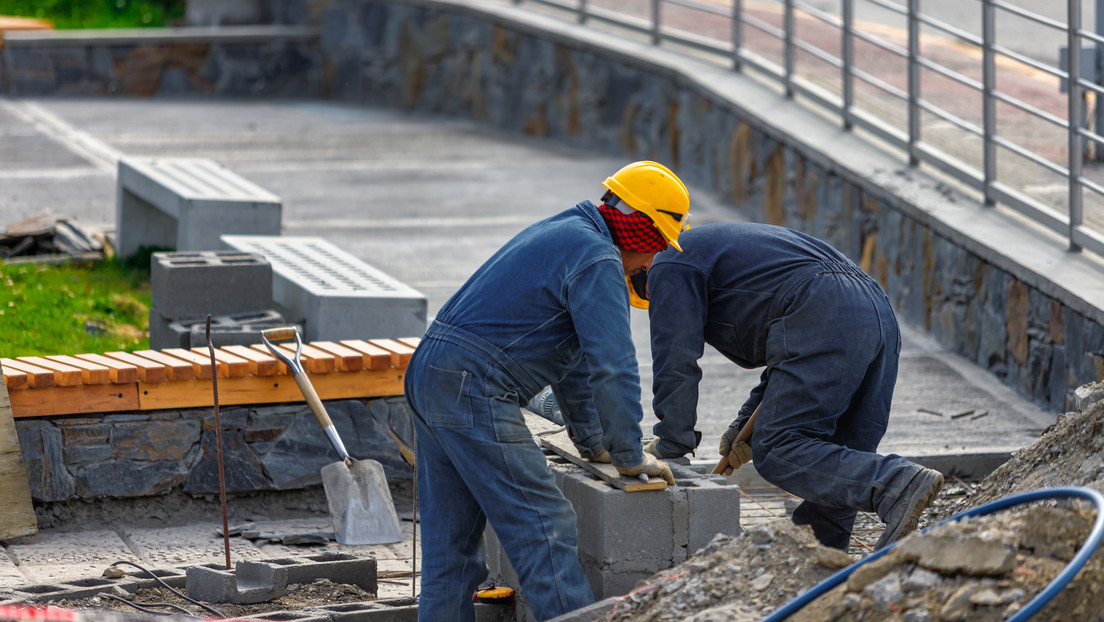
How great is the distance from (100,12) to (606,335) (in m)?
17.9

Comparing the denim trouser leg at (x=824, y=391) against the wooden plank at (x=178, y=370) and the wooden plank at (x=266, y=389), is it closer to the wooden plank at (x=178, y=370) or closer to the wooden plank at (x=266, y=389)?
the wooden plank at (x=266, y=389)

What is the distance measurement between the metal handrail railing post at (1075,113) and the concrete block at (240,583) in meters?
4.58

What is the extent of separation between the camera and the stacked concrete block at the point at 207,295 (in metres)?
7.35

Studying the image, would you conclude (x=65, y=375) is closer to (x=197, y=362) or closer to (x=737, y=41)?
(x=197, y=362)

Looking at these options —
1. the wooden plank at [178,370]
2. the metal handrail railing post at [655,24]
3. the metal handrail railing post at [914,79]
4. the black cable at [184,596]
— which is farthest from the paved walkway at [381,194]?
the metal handrail railing post at [914,79]

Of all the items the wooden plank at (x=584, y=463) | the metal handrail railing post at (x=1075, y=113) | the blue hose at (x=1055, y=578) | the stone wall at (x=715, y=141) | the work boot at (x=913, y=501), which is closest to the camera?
the blue hose at (x=1055, y=578)

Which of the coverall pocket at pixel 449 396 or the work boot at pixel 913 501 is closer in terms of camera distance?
the coverall pocket at pixel 449 396

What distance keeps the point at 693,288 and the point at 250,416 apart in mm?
2312

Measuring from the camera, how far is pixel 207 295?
7434 mm

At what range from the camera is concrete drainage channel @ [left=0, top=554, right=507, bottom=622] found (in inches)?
193

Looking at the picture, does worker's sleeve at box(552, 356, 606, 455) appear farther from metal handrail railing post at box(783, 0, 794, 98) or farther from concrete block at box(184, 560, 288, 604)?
metal handrail railing post at box(783, 0, 794, 98)

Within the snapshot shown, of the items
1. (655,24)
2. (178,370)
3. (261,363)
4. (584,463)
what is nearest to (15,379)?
(178,370)

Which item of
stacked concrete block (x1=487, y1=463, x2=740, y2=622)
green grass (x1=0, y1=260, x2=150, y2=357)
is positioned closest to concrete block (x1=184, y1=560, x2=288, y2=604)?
stacked concrete block (x1=487, y1=463, x2=740, y2=622)

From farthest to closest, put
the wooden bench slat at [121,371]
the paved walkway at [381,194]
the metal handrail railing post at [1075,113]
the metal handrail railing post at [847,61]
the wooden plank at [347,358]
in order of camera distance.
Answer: the metal handrail railing post at [847,61], the metal handrail railing post at [1075,113], the paved walkway at [381,194], the wooden plank at [347,358], the wooden bench slat at [121,371]
